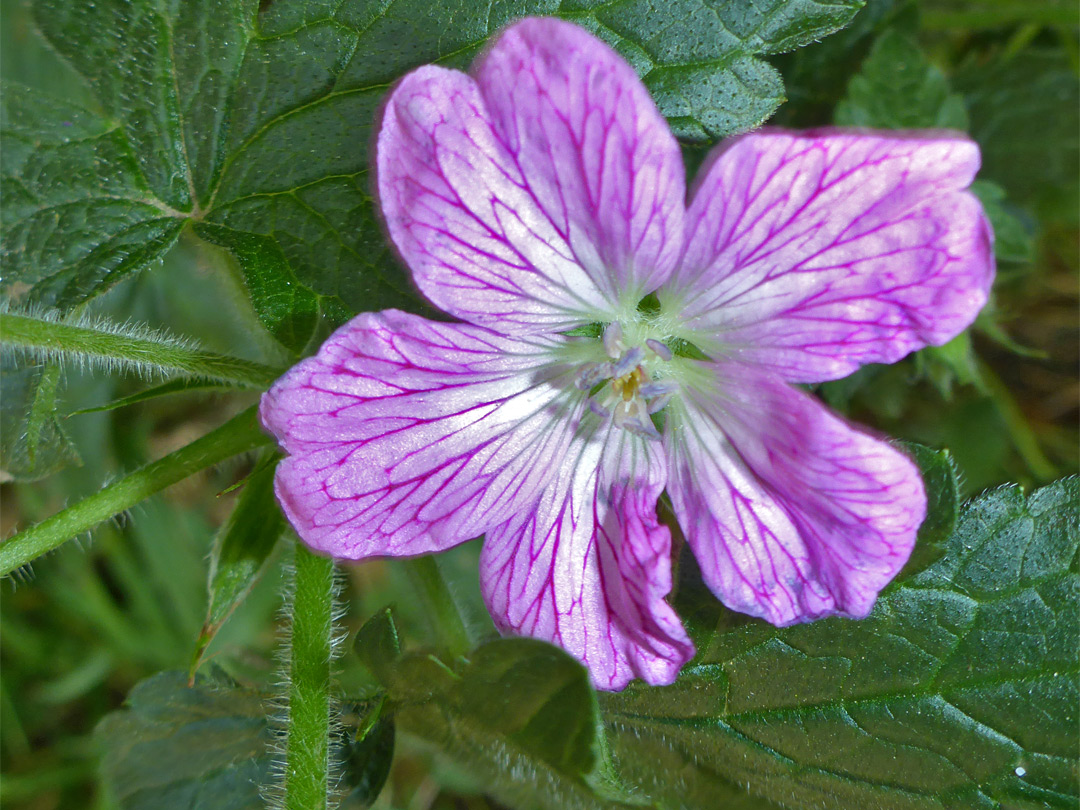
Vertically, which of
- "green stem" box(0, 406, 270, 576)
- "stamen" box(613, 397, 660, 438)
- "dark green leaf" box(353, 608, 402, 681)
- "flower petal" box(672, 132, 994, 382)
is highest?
"flower petal" box(672, 132, 994, 382)

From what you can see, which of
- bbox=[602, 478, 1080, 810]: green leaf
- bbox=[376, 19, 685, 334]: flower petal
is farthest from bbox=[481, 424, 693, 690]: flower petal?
bbox=[376, 19, 685, 334]: flower petal

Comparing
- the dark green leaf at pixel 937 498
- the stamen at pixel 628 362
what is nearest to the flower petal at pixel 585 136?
the stamen at pixel 628 362

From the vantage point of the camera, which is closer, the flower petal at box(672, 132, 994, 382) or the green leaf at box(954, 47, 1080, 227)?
the flower petal at box(672, 132, 994, 382)

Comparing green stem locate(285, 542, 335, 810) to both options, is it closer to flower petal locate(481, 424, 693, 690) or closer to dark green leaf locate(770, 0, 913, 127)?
flower petal locate(481, 424, 693, 690)

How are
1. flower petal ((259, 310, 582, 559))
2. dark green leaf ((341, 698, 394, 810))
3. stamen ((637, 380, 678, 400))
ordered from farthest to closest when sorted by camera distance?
dark green leaf ((341, 698, 394, 810)) < stamen ((637, 380, 678, 400)) < flower petal ((259, 310, 582, 559))

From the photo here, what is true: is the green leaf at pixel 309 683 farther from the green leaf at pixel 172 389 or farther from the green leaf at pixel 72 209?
the green leaf at pixel 72 209

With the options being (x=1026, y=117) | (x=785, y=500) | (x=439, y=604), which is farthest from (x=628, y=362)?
(x=1026, y=117)

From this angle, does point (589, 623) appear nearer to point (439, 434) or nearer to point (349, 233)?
point (439, 434)

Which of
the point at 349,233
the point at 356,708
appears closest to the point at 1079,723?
the point at 356,708
